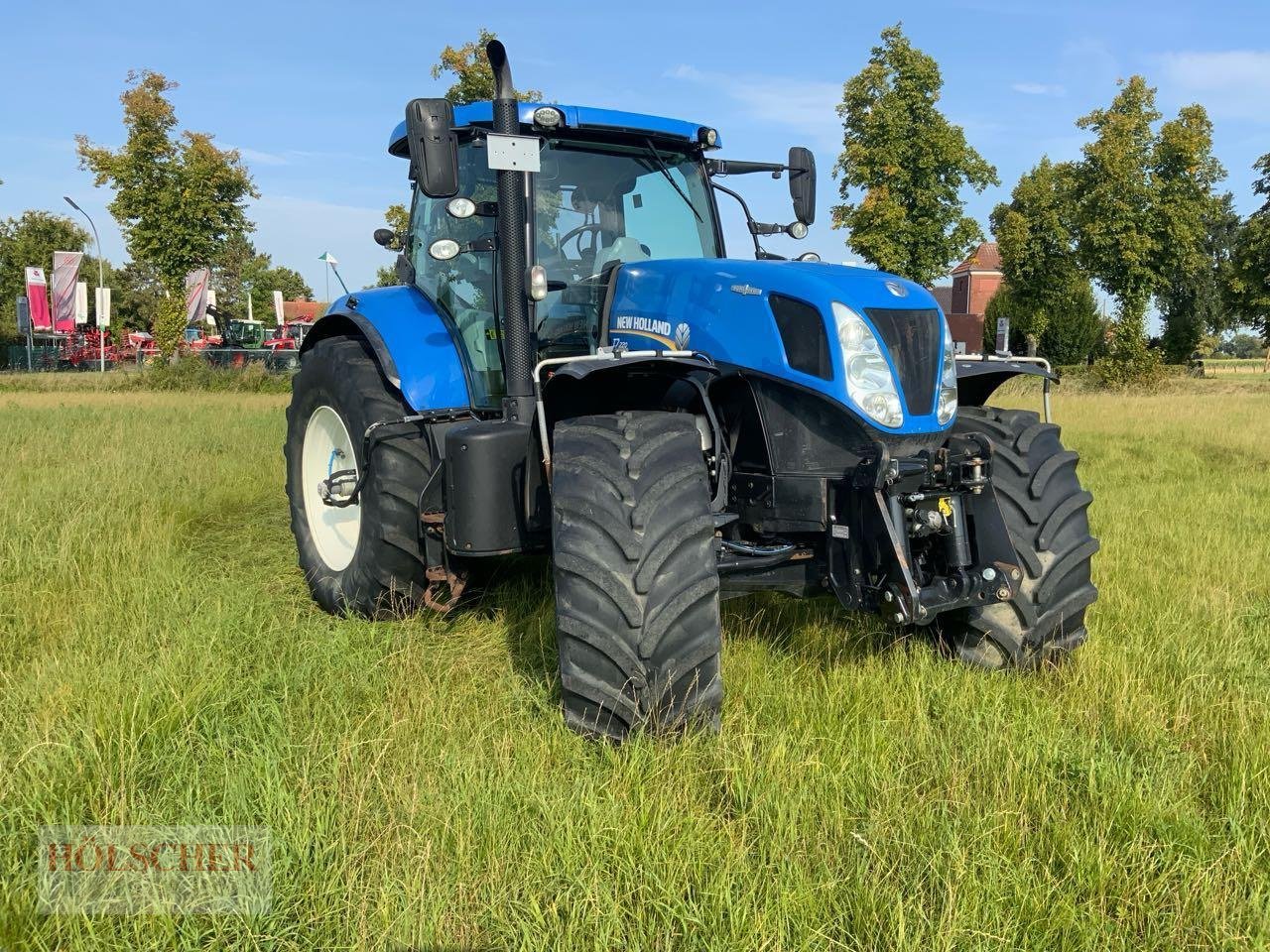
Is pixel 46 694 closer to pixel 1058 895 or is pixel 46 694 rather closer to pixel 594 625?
pixel 594 625

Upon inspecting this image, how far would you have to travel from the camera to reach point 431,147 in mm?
3439

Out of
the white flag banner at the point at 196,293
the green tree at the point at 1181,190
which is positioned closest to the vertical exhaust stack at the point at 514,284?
the white flag banner at the point at 196,293

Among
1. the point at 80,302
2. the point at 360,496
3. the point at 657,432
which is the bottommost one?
the point at 360,496

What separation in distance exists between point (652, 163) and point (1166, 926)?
140 inches

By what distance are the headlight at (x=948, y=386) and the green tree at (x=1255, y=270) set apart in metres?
35.5

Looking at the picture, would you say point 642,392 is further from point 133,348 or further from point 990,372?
point 133,348

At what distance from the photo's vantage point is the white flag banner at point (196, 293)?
27269mm

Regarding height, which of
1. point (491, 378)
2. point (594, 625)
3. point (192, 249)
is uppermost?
point (192, 249)

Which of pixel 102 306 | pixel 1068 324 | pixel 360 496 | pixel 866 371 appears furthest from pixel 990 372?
pixel 1068 324

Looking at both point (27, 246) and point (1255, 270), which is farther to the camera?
point (27, 246)

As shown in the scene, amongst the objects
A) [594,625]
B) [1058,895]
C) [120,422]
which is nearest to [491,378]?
[594,625]

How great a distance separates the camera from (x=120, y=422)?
12.3m

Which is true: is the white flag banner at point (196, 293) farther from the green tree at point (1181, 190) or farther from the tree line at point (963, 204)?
the green tree at point (1181, 190)

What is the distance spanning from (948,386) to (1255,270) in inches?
1430
